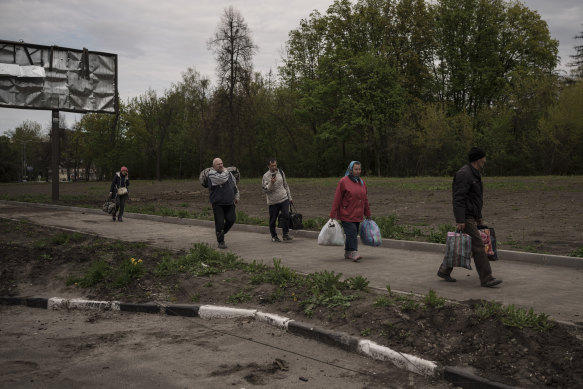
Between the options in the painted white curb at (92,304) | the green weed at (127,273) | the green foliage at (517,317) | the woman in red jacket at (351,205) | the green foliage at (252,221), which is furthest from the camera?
the green foliage at (252,221)

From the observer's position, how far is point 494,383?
409cm

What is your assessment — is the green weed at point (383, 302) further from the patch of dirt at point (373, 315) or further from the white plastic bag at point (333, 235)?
the white plastic bag at point (333, 235)

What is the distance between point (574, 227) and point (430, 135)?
3354 cm

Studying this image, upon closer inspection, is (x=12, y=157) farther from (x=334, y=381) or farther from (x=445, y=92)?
(x=334, y=381)

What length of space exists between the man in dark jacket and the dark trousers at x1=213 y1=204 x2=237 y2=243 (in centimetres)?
558

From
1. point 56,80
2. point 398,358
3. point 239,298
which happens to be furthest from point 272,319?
point 56,80

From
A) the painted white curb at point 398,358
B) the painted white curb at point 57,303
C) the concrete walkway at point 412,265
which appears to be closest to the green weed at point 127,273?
the painted white curb at point 57,303

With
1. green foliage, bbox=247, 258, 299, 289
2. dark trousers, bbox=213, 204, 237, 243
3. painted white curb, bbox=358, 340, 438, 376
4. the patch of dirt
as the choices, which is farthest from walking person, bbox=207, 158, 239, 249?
painted white curb, bbox=358, 340, 438, 376

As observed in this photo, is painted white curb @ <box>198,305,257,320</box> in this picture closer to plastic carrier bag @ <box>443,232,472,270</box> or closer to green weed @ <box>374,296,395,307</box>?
green weed @ <box>374,296,395,307</box>

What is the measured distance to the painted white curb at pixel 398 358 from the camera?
4.52 metres

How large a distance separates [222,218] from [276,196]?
147 centimetres

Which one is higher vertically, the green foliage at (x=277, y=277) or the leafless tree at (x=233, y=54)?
the leafless tree at (x=233, y=54)

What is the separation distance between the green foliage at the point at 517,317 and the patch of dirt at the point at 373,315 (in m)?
0.06

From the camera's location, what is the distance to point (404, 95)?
50688 mm
